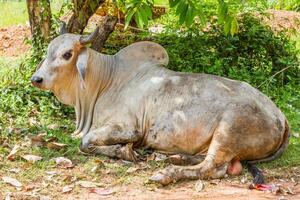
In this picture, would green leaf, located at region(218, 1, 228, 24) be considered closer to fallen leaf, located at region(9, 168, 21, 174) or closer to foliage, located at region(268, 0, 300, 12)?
fallen leaf, located at region(9, 168, 21, 174)

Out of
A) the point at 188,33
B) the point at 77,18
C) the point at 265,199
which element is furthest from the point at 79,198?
the point at 188,33

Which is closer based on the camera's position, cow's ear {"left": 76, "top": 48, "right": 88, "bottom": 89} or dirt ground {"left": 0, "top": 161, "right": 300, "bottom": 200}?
dirt ground {"left": 0, "top": 161, "right": 300, "bottom": 200}

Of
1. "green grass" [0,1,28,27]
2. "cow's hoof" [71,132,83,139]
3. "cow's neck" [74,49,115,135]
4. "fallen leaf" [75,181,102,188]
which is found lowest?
"green grass" [0,1,28,27]

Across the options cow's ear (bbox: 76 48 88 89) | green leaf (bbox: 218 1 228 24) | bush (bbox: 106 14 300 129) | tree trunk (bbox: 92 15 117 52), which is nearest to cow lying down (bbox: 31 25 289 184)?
cow's ear (bbox: 76 48 88 89)

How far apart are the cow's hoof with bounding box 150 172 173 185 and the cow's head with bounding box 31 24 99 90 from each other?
3.90ft

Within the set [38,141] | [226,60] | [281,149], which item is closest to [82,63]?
[38,141]

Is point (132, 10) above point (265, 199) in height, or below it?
above

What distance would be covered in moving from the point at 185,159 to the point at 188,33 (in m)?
2.84

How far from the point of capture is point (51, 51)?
5.11 metres

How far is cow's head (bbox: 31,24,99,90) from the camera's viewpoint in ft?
16.6

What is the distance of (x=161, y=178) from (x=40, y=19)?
2.84 metres

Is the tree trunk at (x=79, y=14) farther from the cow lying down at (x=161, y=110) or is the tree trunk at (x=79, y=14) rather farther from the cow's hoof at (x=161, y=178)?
the cow's hoof at (x=161, y=178)

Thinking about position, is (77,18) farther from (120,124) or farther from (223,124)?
(223,124)

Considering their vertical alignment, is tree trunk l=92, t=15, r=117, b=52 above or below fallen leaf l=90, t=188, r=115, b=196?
above
